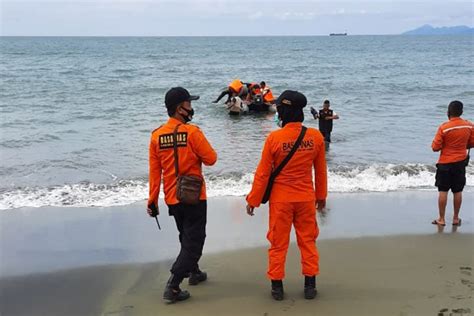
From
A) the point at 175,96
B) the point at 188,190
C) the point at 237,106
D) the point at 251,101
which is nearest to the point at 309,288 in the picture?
the point at 188,190

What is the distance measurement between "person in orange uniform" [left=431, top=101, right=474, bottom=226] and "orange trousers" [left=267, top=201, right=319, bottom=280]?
252 centimetres

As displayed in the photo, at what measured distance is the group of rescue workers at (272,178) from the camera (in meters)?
4.16

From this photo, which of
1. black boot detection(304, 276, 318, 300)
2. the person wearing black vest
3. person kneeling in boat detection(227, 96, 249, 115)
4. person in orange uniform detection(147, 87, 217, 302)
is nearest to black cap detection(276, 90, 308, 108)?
person in orange uniform detection(147, 87, 217, 302)

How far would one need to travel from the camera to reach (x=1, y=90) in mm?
24891

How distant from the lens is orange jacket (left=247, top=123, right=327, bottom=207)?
4145 mm

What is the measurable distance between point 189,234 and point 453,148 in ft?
11.5

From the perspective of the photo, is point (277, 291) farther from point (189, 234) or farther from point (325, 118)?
point (325, 118)

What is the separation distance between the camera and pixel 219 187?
28.3ft

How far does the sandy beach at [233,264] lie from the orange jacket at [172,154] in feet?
3.26

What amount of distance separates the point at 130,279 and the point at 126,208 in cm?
240

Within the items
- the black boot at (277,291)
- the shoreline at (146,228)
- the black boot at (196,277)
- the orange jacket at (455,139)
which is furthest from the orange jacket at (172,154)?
the orange jacket at (455,139)

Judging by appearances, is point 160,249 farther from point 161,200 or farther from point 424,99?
point 424,99

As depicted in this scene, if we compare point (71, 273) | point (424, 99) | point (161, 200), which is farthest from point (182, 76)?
point (71, 273)

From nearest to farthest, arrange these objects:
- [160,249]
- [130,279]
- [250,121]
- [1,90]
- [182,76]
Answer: [130,279]
[160,249]
[250,121]
[1,90]
[182,76]
